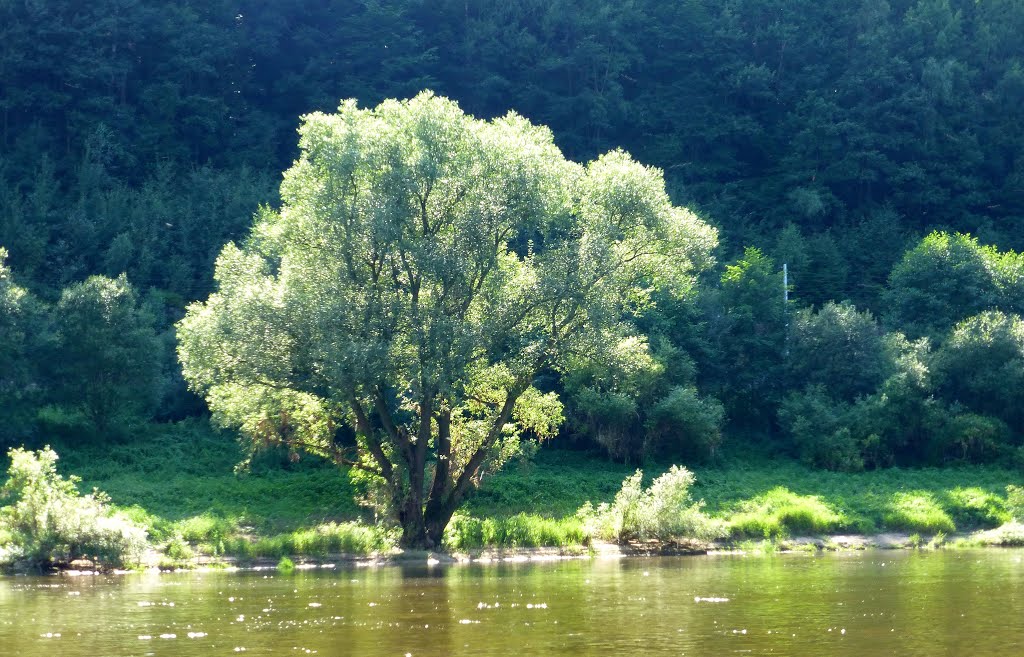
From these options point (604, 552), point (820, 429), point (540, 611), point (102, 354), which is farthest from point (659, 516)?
point (102, 354)

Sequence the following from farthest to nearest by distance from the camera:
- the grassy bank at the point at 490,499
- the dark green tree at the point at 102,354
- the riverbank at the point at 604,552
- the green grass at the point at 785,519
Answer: the dark green tree at the point at 102,354 → the green grass at the point at 785,519 → the grassy bank at the point at 490,499 → the riverbank at the point at 604,552

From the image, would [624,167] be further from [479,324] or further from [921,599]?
[921,599]

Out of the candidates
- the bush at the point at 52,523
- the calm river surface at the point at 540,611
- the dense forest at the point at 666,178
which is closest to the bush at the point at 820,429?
the dense forest at the point at 666,178

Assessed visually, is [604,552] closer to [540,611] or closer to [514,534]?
[514,534]

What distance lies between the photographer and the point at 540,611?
23.4m

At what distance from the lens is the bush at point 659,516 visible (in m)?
36.0

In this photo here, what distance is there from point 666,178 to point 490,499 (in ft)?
141

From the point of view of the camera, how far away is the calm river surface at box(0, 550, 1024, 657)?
19.5 meters

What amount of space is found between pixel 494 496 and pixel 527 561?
8958 millimetres

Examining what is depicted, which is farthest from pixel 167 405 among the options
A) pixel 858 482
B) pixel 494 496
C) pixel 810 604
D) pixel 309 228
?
pixel 810 604

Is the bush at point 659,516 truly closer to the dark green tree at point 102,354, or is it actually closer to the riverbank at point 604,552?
the riverbank at point 604,552

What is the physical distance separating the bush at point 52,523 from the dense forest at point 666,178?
48.3ft

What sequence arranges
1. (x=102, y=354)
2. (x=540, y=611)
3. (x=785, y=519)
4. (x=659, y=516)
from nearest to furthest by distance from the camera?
(x=540, y=611), (x=659, y=516), (x=785, y=519), (x=102, y=354)

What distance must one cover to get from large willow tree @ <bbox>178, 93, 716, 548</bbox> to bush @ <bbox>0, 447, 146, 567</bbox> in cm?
476
